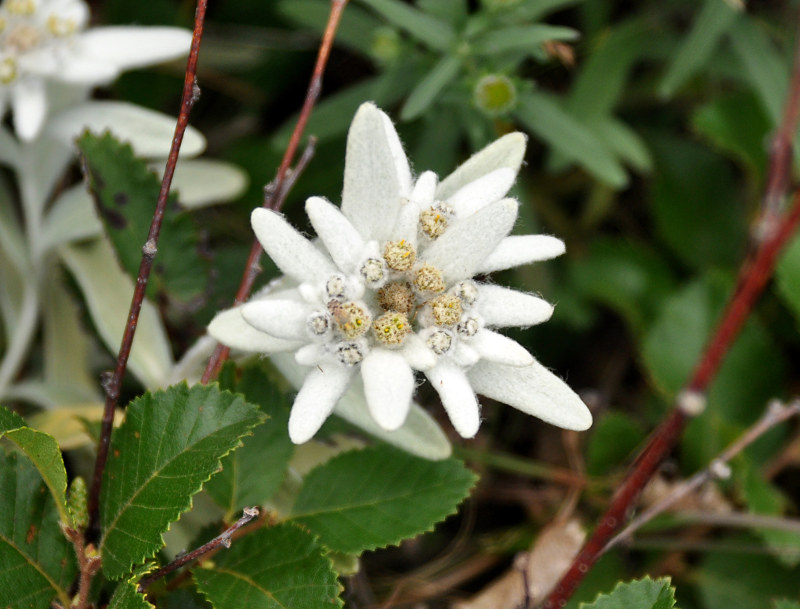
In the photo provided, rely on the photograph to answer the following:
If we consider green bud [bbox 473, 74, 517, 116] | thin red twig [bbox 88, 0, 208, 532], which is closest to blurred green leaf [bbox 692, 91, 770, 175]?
green bud [bbox 473, 74, 517, 116]

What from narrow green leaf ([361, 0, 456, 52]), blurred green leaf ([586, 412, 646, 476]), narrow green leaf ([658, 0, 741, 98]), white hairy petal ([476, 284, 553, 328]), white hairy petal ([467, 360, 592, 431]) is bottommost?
blurred green leaf ([586, 412, 646, 476])

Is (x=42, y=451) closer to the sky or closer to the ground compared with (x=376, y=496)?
closer to the sky

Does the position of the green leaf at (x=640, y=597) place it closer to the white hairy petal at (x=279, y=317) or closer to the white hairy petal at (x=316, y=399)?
the white hairy petal at (x=316, y=399)

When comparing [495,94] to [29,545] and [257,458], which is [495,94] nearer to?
[257,458]

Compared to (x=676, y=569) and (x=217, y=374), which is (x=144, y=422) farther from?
(x=676, y=569)

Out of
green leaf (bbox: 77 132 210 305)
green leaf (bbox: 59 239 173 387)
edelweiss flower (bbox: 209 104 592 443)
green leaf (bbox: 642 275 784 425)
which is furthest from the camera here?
green leaf (bbox: 642 275 784 425)

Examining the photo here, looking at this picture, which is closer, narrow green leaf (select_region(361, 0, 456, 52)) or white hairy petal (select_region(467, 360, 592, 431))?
white hairy petal (select_region(467, 360, 592, 431))

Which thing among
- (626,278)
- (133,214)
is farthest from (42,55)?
(626,278)

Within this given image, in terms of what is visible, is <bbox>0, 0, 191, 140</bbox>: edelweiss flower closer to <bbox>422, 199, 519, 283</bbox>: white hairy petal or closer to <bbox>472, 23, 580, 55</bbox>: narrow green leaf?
<bbox>472, 23, 580, 55</bbox>: narrow green leaf
